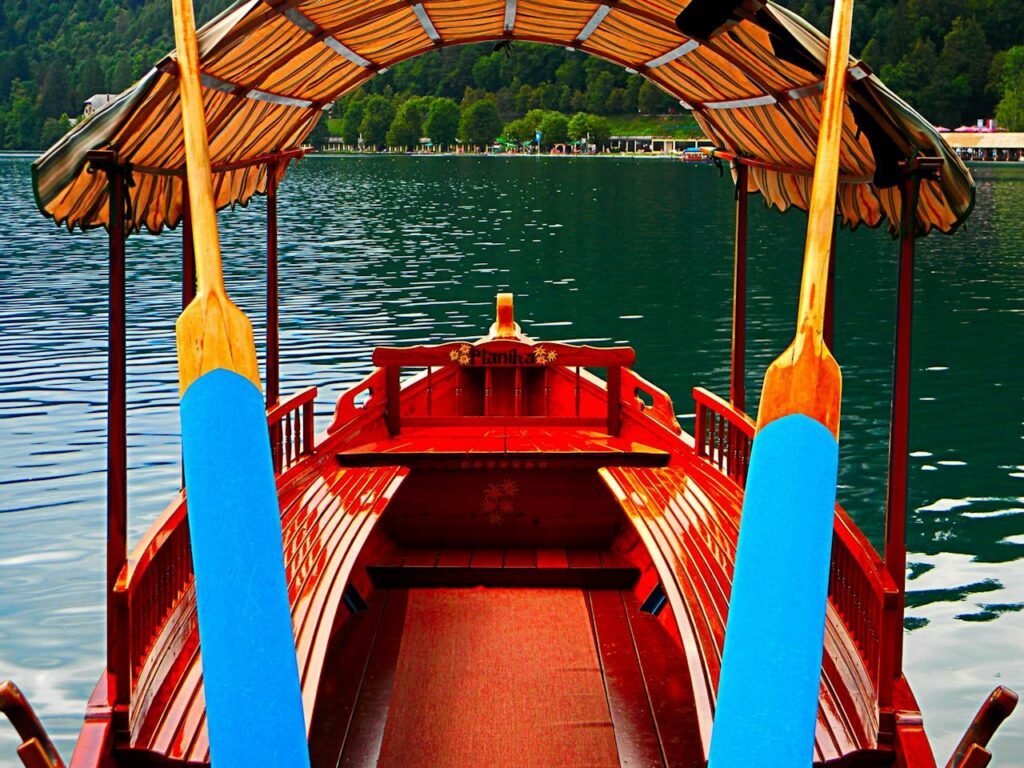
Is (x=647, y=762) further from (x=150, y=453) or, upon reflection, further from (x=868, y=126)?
(x=150, y=453)

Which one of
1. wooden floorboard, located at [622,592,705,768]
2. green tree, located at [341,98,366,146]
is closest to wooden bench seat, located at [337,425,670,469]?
wooden floorboard, located at [622,592,705,768]

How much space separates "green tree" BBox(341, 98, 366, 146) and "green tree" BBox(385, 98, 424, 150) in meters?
5.41

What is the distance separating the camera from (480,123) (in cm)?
13750

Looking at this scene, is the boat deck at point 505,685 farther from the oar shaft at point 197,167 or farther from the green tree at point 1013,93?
the green tree at point 1013,93

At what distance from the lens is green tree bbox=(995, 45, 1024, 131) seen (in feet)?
350

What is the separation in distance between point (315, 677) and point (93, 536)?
25.4 feet

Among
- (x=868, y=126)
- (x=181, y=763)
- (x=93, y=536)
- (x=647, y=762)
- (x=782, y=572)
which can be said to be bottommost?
(x=93, y=536)

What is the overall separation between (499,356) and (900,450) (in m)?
4.55

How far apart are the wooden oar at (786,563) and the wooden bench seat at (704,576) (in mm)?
82

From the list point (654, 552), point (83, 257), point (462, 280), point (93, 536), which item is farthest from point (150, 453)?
point (83, 257)

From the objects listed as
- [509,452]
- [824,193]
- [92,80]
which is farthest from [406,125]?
[824,193]

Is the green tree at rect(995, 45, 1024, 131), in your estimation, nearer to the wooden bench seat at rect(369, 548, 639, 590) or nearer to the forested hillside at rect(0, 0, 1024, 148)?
the forested hillside at rect(0, 0, 1024, 148)

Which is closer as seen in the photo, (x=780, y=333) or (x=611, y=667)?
(x=611, y=667)

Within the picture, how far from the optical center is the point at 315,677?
192 inches
